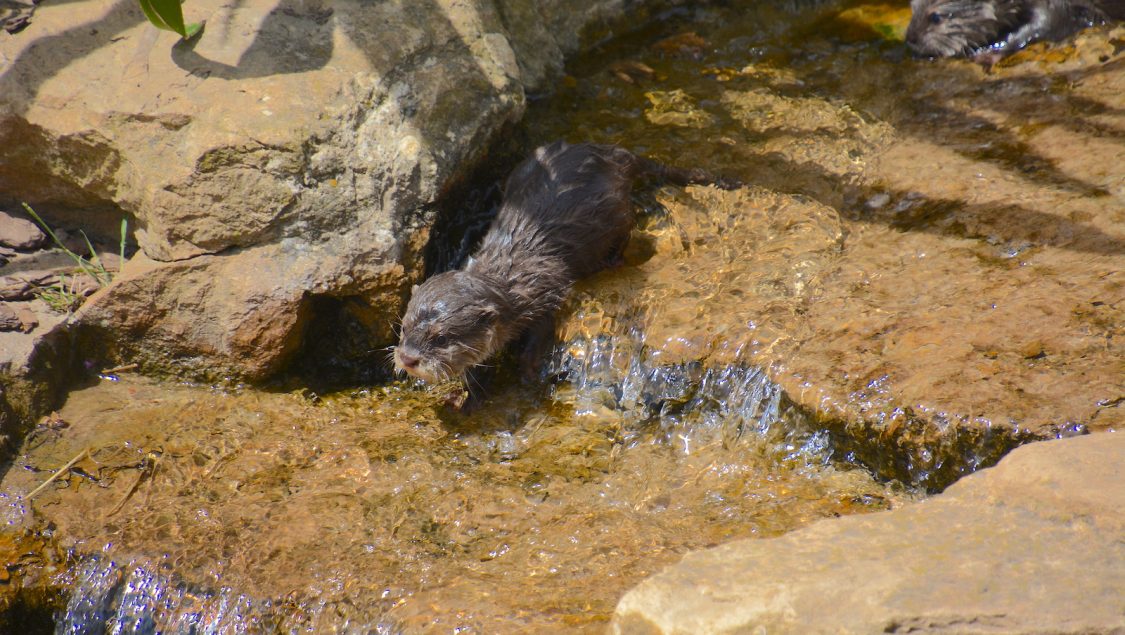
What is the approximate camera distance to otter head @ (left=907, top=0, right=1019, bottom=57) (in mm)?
4199

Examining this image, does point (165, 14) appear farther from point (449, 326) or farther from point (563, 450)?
point (563, 450)

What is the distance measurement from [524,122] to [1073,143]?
7.19 feet

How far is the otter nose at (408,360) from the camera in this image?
9.78 feet

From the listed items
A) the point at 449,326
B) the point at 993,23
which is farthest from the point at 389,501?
Result: the point at 993,23

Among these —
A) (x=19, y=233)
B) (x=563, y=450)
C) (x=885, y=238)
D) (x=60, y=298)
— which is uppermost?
(x=19, y=233)

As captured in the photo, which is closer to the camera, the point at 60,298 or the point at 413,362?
the point at 413,362

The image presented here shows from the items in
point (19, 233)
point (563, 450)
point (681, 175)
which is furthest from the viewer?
point (681, 175)

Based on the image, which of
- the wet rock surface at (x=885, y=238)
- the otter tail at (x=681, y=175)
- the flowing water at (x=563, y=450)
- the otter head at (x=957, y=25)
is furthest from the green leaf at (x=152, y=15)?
the otter head at (x=957, y=25)

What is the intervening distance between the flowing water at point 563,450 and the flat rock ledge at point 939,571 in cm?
44

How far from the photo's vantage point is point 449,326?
303cm

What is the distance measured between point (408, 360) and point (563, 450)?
0.61 m

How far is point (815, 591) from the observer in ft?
5.01

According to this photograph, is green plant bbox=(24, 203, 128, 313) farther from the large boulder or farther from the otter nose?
the otter nose

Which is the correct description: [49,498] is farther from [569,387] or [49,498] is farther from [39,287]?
[569,387]
